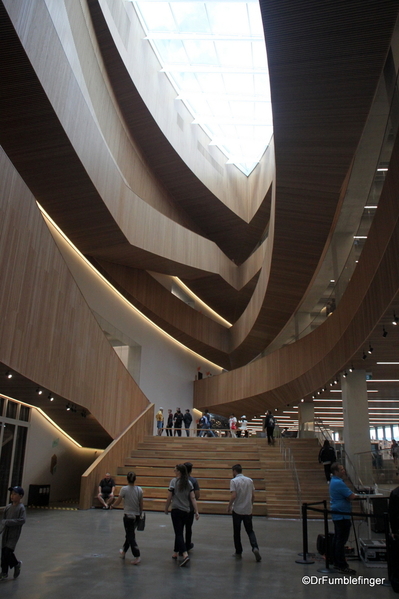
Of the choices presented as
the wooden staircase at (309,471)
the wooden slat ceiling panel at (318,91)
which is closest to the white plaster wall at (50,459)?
the wooden staircase at (309,471)

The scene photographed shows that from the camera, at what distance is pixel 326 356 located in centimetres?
1459

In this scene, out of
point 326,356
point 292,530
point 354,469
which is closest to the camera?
point 292,530

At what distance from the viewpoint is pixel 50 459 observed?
50.5ft

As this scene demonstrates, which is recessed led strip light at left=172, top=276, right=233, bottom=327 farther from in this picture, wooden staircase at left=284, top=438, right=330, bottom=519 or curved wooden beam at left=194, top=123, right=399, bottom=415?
wooden staircase at left=284, top=438, right=330, bottom=519

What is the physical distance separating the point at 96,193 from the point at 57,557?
963 centimetres

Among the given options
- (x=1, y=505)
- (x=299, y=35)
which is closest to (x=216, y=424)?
(x=1, y=505)

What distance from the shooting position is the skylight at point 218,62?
18.1m

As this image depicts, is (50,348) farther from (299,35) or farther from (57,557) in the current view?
(299,35)

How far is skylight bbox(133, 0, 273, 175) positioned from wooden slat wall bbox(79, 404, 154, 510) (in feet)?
47.1

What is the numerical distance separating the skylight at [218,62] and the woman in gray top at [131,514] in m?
16.1

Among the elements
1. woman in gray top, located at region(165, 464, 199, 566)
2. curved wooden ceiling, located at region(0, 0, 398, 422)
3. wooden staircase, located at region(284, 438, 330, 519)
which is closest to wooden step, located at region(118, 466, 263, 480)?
wooden staircase, located at region(284, 438, 330, 519)

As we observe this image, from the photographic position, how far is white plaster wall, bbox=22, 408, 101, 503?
14.2m

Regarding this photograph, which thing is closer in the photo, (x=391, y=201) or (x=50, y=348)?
(x=391, y=201)

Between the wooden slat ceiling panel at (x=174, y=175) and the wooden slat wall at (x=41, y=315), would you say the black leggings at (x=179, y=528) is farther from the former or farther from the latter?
the wooden slat ceiling panel at (x=174, y=175)
